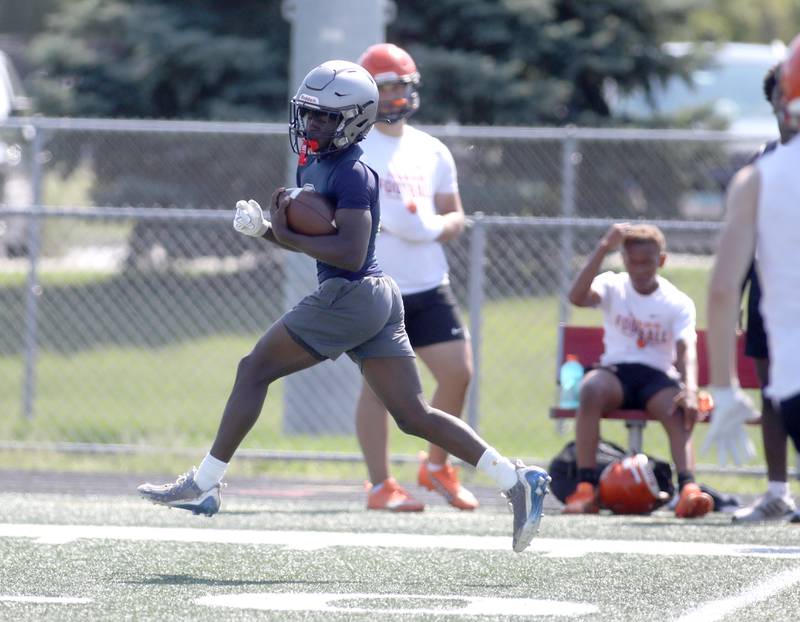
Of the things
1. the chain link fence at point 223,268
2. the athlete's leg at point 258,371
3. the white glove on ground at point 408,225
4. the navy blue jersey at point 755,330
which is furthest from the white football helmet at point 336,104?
the chain link fence at point 223,268

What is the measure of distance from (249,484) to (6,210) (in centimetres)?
219

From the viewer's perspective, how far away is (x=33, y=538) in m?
6.43

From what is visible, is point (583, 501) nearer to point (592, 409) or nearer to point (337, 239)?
point (592, 409)

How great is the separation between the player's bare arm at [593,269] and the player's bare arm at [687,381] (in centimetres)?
49

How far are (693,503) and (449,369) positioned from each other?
4.30 feet

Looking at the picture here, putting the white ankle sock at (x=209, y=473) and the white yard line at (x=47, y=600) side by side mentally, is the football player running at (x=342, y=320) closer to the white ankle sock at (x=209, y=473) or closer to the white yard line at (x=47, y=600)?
the white ankle sock at (x=209, y=473)

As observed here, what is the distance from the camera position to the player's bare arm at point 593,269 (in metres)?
7.54

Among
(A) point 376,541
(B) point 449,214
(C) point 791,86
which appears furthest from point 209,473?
(C) point 791,86

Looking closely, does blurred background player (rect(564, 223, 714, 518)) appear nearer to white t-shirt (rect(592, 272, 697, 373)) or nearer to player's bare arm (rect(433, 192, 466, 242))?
white t-shirt (rect(592, 272, 697, 373))

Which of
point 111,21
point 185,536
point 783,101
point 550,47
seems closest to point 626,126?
point 550,47

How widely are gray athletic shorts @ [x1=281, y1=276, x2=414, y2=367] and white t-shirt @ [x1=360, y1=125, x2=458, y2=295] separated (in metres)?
1.53

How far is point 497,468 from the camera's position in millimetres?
5973

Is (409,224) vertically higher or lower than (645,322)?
higher

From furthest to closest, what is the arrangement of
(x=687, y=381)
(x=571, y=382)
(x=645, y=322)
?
(x=571, y=382)
(x=645, y=322)
(x=687, y=381)
